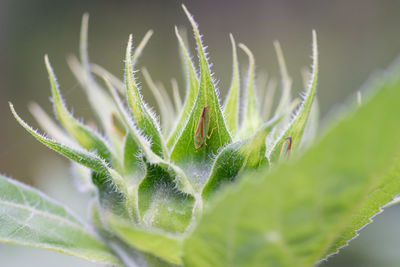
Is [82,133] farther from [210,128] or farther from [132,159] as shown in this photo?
[210,128]

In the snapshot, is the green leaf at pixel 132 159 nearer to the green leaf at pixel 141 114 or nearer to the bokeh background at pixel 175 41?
the green leaf at pixel 141 114

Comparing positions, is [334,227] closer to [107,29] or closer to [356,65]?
[356,65]

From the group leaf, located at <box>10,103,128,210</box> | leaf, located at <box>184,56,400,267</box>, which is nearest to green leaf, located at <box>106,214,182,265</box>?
leaf, located at <box>184,56,400,267</box>

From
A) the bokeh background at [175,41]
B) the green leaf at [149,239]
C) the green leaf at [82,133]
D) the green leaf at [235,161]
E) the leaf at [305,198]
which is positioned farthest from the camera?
the bokeh background at [175,41]

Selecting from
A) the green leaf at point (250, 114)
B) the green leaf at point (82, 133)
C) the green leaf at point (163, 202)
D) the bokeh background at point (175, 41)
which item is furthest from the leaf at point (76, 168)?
the bokeh background at point (175, 41)

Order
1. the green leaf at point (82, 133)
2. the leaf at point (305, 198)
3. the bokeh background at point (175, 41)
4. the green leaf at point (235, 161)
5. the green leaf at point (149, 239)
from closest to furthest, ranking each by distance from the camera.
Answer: the leaf at point (305, 198) < the green leaf at point (149, 239) < the green leaf at point (235, 161) < the green leaf at point (82, 133) < the bokeh background at point (175, 41)

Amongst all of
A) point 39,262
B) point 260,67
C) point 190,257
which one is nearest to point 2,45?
point 260,67
